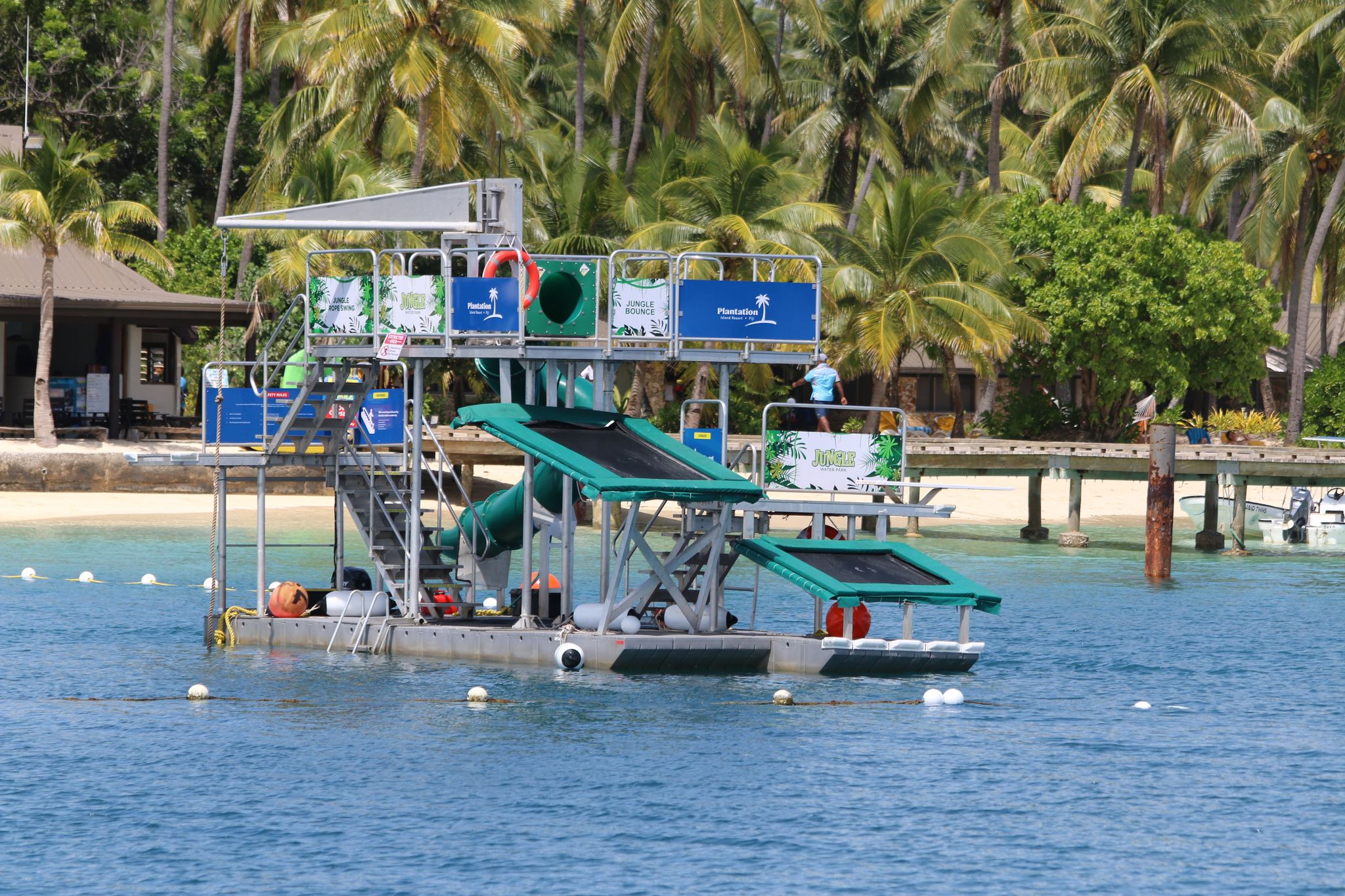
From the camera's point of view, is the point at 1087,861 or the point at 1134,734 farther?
the point at 1134,734

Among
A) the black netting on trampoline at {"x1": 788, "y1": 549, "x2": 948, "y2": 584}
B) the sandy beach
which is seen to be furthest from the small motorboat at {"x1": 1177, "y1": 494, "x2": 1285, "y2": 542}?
the black netting on trampoline at {"x1": 788, "y1": 549, "x2": 948, "y2": 584}

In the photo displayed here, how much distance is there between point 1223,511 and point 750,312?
34446 mm

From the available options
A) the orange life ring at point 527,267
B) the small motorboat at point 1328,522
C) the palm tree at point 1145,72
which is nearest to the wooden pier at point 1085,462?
the small motorboat at point 1328,522

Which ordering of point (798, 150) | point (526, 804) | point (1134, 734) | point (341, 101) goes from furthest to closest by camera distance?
1. point (798, 150)
2. point (341, 101)
3. point (1134, 734)
4. point (526, 804)

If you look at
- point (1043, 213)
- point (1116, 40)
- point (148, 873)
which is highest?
point (1116, 40)

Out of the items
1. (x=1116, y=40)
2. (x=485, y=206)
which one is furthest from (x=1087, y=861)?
(x=1116, y=40)

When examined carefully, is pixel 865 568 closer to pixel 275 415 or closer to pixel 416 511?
pixel 416 511

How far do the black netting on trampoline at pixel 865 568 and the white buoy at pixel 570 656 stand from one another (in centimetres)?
291

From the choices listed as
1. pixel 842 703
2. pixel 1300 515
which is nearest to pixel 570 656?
pixel 842 703

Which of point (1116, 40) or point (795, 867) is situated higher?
point (1116, 40)

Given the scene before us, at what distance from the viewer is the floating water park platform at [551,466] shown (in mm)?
21094

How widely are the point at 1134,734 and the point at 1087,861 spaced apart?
5.36 m

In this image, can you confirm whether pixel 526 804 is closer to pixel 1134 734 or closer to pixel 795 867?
pixel 795 867

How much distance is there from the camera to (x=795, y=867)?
1454 cm
